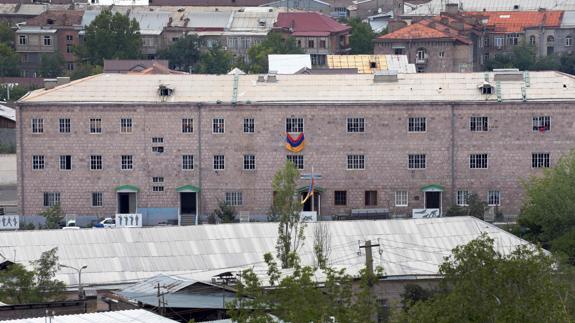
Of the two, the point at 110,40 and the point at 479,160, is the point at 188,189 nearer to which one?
the point at 479,160

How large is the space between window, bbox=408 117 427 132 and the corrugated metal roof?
19021mm

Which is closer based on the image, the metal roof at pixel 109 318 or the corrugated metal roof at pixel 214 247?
the metal roof at pixel 109 318

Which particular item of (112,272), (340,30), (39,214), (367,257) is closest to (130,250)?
(112,272)

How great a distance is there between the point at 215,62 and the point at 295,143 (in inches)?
2615

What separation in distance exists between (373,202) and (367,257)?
90.4 ft

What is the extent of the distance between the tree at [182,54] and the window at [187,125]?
230 ft

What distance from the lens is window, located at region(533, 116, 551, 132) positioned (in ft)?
339

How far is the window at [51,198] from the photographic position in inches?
4090

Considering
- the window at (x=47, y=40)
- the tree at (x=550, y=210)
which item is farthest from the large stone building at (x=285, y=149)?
the window at (x=47, y=40)

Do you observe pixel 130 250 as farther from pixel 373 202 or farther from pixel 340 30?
pixel 340 30

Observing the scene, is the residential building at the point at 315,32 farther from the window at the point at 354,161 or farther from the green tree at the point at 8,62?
the window at the point at 354,161

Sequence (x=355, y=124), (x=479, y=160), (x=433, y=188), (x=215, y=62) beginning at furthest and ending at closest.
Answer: (x=215, y=62) → (x=355, y=124) → (x=479, y=160) → (x=433, y=188)

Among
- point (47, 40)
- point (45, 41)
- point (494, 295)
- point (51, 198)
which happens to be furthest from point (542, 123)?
point (45, 41)

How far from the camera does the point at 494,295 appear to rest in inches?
2420
